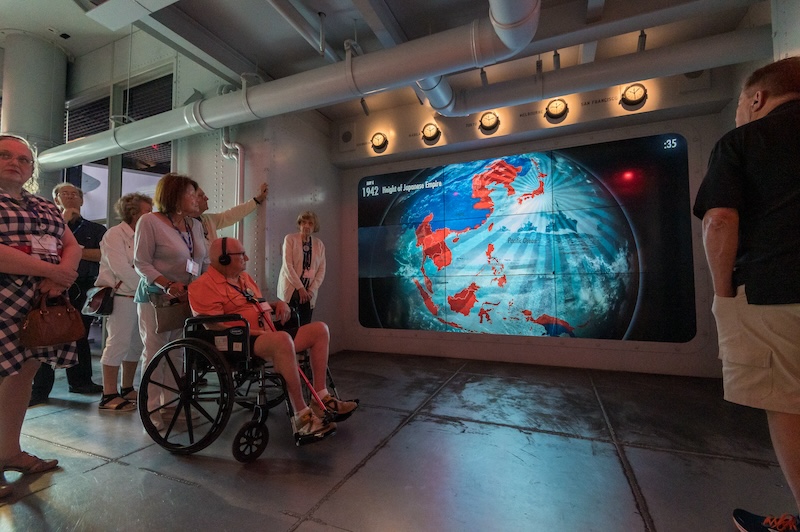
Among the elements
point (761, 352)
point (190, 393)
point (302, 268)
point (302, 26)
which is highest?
point (302, 26)

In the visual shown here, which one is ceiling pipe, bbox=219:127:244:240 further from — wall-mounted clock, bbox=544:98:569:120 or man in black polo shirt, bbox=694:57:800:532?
man in black polo shirt, bbox=694:57:800:532

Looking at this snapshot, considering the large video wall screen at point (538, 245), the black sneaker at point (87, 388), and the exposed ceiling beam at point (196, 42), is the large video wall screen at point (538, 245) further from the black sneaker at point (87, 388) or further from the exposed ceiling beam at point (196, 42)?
the black sneaker at point (87, 388)

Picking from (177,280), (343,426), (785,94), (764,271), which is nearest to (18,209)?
(177,280)

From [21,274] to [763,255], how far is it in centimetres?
275

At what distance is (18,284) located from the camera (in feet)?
4.73

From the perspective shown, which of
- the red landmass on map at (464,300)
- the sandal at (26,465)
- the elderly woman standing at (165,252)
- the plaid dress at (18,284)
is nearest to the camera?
the plaid dress at (18,284)

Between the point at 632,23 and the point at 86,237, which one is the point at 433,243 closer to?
the point at 632,23

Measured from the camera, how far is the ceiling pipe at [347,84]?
2.34m

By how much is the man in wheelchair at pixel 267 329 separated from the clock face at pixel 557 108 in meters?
3.13

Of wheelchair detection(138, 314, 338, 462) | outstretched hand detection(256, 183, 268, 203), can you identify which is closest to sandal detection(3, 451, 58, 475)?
wheelchair detection(138, 314, 338, 462)

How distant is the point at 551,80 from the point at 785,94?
2.14m

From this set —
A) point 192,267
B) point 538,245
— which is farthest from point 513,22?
point 192,267

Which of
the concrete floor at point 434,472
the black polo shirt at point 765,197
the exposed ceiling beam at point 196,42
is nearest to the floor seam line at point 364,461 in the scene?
the concrete floor at point 434,472

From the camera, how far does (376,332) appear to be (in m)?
4.50
